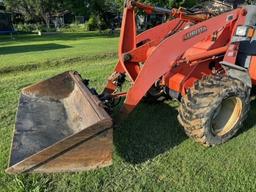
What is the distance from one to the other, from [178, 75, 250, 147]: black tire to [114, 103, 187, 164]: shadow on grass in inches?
18.1

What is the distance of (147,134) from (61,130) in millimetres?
1258

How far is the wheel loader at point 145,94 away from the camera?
3188 mm

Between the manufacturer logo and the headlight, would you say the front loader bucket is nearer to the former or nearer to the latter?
the manufacturer logo

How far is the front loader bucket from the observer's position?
306 cm

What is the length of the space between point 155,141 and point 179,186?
101cm

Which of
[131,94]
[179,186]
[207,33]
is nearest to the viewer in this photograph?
[179,186]

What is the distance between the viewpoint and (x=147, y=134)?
4.44 meters

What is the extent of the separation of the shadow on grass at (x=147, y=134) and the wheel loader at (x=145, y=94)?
0.45 meters

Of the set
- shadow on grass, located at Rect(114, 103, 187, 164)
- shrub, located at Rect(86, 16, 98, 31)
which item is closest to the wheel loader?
shadow on grass, located at Rect(114, 103, 187, 164)

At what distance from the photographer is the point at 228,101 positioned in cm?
412

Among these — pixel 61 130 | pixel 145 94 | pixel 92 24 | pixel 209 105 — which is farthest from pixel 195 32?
pixel 92 24

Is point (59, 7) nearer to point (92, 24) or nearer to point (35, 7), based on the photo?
point (35, 7)

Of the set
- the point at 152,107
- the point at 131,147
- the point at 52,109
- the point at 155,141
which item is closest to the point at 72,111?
the point at 52,109

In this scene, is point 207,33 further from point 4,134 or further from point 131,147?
point 4,134
